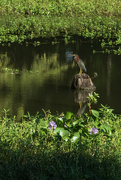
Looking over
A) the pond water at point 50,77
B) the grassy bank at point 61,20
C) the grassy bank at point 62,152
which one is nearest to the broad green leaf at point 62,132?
the grassy bank at point 62,152

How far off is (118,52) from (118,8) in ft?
32.3

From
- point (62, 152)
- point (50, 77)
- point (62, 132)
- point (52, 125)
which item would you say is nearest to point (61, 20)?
point (50, 77)

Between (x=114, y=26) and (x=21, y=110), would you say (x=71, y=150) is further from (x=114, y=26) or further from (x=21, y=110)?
(x=114, y=26)

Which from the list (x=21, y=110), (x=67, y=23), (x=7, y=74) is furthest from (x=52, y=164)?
(x=67, y=23)

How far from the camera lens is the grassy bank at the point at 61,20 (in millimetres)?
24000

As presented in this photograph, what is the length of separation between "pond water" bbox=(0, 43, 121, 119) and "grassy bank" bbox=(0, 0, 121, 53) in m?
2.00

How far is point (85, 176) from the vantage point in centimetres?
656

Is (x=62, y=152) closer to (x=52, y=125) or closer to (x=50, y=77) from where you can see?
(x=52, y=125)

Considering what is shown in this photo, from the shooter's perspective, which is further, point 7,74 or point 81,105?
point 7,74

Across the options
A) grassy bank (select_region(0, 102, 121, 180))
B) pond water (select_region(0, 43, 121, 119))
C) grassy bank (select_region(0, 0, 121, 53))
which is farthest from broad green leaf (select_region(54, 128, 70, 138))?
grassy bank (select_region(0, 0, 121, 53))

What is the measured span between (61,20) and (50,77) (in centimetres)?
1061

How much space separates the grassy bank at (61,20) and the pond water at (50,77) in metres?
2.00

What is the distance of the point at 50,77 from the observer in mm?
16250

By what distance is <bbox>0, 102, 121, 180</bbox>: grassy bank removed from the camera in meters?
6.67
